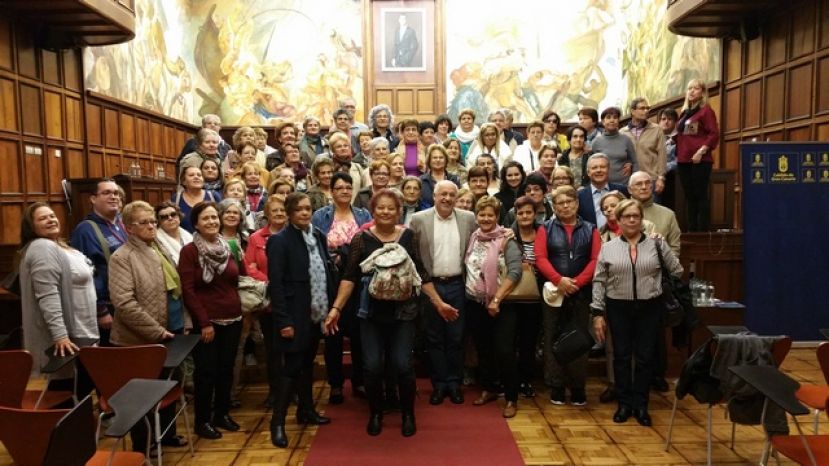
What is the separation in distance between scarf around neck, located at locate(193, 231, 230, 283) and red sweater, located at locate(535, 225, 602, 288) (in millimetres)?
2378

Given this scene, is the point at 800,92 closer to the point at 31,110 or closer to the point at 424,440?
the point at 424,440

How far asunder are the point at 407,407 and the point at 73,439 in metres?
2.51

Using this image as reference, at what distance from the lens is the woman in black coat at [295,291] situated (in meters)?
4.13

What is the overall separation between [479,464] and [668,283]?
6.60 ft

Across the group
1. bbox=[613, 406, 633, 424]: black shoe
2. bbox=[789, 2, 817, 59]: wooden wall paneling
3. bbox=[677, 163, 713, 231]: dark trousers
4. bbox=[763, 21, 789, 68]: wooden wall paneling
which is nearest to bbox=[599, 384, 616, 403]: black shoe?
bbox=[613, 406, 633, 424]: black shoe

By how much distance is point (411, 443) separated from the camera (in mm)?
4238

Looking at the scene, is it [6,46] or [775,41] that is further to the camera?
[775,41]

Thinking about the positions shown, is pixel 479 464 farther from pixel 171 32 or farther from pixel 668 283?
pixel 171 32

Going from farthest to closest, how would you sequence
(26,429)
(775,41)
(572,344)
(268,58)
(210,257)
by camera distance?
(268,58) < (775,41) < (572,344) < (210,257) < (26,429)

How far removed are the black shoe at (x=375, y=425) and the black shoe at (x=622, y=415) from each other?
1.79m

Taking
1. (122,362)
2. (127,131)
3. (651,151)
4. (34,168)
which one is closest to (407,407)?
(122,362)

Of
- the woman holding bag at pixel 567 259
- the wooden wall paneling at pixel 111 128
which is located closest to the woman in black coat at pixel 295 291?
the woman holding bag at pixel 567 259

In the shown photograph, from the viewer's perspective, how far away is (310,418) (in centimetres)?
464

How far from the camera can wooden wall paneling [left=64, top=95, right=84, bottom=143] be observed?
9328mm
